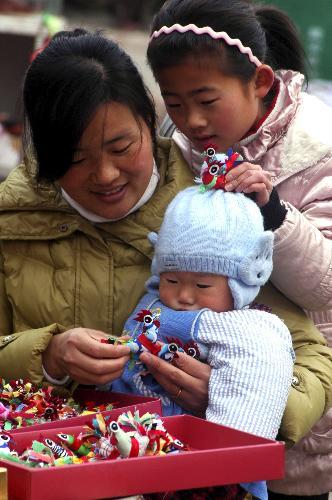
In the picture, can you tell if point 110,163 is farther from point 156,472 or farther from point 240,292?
point 156,472

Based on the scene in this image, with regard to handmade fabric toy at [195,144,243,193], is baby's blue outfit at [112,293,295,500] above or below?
below

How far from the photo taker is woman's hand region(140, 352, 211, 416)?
2406 mm

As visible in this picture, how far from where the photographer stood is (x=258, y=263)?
2.53 meters

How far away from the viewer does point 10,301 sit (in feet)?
9.24

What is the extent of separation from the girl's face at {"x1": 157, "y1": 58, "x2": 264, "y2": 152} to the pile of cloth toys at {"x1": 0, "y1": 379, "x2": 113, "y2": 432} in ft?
2.44

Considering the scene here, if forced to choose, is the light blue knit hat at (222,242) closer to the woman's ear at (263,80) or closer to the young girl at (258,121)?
the young girl at (258,121)

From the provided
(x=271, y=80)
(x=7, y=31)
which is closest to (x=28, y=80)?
(x=271, y=80)

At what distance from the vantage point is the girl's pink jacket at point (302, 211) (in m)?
2.66

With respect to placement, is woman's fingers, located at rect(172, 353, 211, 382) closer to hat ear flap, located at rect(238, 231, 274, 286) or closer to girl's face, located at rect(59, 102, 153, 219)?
hat ear flap, located at rect(238, 231, 274, 286)

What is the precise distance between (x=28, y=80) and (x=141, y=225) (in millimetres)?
452

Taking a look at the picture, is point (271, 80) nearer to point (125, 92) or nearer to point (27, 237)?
point (125, 92)

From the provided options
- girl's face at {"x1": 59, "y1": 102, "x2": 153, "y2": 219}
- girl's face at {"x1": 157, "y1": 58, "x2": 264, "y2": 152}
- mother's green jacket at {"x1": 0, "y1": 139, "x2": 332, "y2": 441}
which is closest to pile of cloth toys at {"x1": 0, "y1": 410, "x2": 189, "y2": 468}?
mother's green jacket at {"x1": 0, "y1": 139, "x2": 332, "y2": 441}

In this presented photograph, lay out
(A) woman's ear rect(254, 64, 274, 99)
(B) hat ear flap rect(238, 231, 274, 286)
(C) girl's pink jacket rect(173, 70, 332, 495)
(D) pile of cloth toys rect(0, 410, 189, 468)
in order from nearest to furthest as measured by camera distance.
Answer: (D) pile of cloth toys rect(0, 410, 189, 468) → (B) hat ear flap rect(238, 231, 274, 286) → (C) girl's pink jacket rect(173, 70, 332, 495) → (A) woman's ear rect(254, 64, 274, 99)

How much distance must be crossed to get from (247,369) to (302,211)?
560 millimetres
